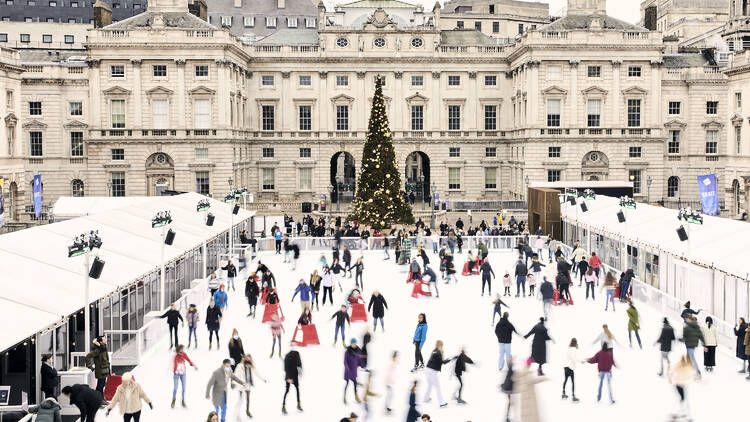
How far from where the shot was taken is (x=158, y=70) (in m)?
71.2

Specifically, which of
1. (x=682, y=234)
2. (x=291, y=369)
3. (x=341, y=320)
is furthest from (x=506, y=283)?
(x=291, y=369)

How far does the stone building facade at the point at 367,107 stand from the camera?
2800 inches

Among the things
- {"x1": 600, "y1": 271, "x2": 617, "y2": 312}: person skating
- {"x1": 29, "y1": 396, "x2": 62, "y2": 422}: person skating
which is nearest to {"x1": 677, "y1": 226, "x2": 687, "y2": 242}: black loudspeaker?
{"x1": 600, "y1": 271, "x2": 617, "y2": 312}: person skating

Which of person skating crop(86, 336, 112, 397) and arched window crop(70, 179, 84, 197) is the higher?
arched window crop(70, 179, 84, 197)

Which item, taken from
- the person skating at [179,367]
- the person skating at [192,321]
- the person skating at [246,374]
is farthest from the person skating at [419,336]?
the person skating at [192,321]

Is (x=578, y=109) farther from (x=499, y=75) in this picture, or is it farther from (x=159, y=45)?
(x=159, y=45)

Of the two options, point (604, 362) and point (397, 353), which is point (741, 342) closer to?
point (604, 362)

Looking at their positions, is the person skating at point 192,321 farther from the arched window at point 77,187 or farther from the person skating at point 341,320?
the arched window at point 77,187

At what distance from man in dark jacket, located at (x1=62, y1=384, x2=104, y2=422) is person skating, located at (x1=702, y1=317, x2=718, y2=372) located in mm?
13518

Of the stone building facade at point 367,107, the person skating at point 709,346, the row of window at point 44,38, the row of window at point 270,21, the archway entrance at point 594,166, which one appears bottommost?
the person skating at point 709,346

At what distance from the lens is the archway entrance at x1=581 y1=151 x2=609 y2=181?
241ft

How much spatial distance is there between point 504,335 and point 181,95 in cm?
5201

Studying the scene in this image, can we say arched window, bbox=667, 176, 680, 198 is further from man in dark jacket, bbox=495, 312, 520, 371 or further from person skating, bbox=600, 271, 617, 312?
man in dark jacket, bbox=495, 312, 520, 371

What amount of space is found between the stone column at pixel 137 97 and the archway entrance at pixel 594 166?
105 ft
